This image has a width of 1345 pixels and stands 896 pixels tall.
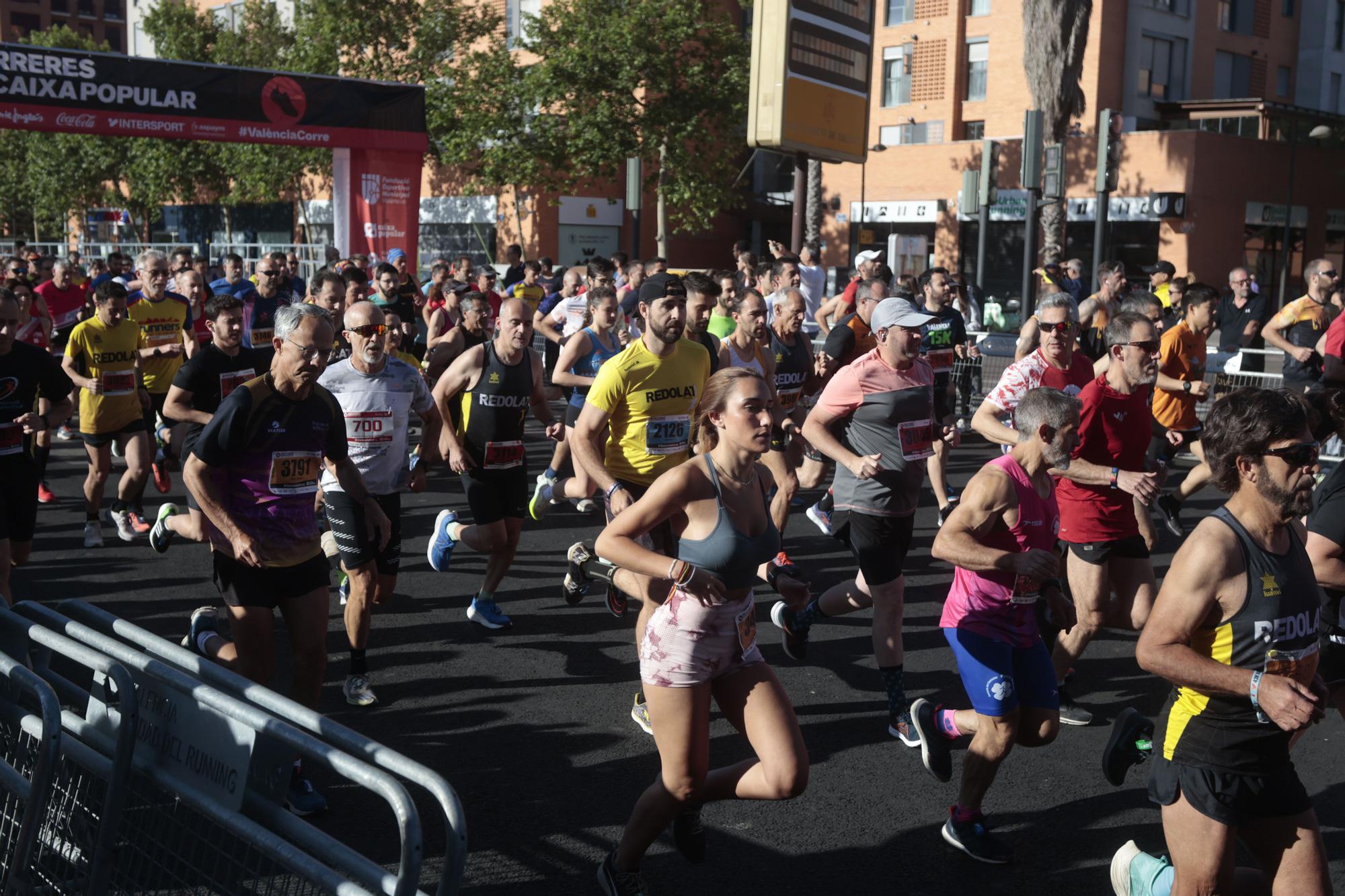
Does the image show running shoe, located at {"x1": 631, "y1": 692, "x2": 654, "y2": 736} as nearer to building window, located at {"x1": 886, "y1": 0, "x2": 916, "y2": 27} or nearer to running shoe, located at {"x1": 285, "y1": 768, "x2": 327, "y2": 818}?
running shoe, located at {"x1": 285, "y1": 768, "x2": 327, "y2": 818}

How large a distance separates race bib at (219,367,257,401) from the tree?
2906 centimetres

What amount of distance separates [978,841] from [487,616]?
3.81 m

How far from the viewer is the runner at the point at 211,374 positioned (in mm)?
6887

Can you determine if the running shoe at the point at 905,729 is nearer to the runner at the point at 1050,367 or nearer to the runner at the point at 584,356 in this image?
the runner at the point at 1050,367

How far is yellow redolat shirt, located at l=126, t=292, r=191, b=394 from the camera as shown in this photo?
34.3 ft

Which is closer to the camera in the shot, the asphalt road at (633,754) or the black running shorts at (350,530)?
the asphalt road at (633,754)

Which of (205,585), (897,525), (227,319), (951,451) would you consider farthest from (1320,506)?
(951,451)

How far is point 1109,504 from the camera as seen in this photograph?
19.8 ft

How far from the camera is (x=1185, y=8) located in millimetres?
40312

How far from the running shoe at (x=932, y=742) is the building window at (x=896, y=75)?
4102 cm

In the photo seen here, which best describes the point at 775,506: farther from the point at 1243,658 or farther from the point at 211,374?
the point at 1243,658

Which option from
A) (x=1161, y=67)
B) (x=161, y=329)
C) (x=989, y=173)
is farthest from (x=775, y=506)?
(x=1161, y=67)

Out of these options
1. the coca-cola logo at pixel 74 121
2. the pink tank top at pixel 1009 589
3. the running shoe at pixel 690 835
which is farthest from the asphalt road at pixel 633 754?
the coca-cola logo at pixel 74 121

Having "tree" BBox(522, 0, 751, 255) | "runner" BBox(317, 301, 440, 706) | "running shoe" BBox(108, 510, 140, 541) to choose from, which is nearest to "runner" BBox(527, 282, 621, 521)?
"runner" BBox(317, 301, 440, 706)
